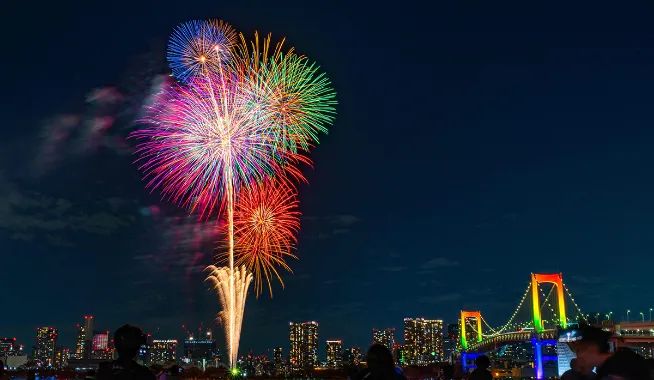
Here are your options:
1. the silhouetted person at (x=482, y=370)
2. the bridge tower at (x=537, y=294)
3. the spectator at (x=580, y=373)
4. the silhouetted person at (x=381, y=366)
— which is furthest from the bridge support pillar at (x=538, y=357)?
the silhouetted person at (x=381, y=366)

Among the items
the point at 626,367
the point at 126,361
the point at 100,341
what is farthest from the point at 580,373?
the point at 100,341

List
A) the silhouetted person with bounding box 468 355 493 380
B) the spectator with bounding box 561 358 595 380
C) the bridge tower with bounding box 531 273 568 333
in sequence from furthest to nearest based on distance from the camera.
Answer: the bridge tower with bounding box 531 273 568 333 < the silhouetted person with bounding box 468 355 493 380 < the spectator with bounding box 561 358 595 380

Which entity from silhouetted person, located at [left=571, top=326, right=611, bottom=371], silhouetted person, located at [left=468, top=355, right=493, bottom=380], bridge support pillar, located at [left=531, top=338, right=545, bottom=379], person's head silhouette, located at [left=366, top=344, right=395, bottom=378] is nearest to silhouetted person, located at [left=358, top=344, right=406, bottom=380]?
person's head silhouette, located at [left=366, top=344, right=395, bottom=378]

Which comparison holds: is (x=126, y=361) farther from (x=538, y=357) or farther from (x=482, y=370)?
(x=538, y=357)

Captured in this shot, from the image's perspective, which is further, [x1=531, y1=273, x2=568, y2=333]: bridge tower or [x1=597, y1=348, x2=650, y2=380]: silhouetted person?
[x1=531, y1=273, x2=568, y2=333]: bridge tower

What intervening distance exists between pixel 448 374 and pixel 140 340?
8.45 meters

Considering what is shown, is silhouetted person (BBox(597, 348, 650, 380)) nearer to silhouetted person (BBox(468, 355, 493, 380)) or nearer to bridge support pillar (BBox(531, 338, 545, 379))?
silhouetted person (BBox(468, 355, 493, 380))

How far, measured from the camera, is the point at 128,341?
5.00 m

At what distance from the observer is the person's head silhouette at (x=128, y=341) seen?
16.3 ft

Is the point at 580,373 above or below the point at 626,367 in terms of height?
below

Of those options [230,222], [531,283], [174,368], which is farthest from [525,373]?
[174,368]

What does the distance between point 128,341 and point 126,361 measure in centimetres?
17

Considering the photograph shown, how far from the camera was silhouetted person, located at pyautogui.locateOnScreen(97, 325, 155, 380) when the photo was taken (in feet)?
15.7

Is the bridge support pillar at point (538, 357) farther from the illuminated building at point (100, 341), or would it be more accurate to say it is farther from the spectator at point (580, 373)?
the illuminated building at point (100, 341)
